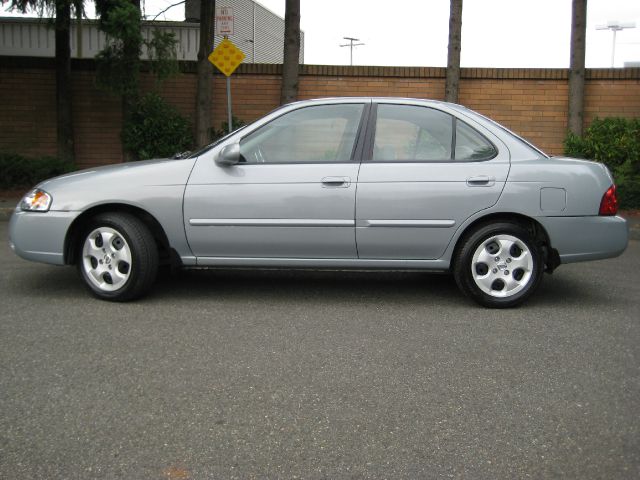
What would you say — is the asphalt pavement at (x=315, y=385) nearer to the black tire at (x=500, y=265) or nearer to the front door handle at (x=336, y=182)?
the black tire at (x=500, y=265)

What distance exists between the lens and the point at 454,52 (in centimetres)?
1320

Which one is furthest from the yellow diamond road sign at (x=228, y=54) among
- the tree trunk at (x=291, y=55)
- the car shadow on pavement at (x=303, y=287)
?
the car shadow on pavement at (x=303, y=287)

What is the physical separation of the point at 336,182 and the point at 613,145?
27.3ft

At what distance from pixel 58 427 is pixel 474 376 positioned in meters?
2.14

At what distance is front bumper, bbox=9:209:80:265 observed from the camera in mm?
5641

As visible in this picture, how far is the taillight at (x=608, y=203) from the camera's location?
558 centimetres

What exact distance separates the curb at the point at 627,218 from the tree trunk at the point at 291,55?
193 inches

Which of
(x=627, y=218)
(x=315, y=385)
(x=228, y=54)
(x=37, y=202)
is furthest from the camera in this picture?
(x=228, y=54)

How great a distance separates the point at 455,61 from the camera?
13.2 m

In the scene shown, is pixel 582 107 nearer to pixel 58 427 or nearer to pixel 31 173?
pixel 31 173

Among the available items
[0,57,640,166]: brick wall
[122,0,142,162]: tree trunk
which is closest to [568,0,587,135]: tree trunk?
[0,57,640,166]: brick wall

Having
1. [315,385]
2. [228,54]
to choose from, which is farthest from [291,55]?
[315,385]

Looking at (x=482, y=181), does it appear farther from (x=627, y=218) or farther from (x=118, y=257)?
(x=627, y=218)

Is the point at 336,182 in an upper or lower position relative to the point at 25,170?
upper
